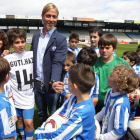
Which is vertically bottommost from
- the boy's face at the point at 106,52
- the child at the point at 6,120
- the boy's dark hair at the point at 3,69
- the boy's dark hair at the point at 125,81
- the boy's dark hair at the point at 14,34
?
the child at the point at 6,120

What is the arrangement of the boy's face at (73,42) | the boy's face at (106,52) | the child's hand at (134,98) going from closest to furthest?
the child's hand at (134,98)
the boy's face at (106,52)
the boy's face at (73,42)

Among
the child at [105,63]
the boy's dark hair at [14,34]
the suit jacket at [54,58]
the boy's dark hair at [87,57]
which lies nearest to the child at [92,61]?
the boy's dark hair at [87,57]

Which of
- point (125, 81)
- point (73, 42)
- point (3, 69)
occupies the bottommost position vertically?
point (125, 81)

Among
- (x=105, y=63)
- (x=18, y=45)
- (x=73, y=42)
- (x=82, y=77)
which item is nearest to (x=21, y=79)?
(x=18, y=45)

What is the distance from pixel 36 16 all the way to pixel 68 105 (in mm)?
33448

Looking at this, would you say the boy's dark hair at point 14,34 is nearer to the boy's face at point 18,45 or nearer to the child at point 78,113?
the boy's face at point 18,45

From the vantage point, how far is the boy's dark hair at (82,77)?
135cm

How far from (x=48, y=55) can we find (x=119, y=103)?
1264 mm

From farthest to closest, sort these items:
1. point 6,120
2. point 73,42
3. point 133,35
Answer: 1. point 133,35
2. point 73,42
3. point 6,120

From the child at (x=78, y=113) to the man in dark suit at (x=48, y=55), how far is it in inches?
30.7

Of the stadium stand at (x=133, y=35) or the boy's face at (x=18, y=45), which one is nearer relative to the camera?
the boy's face at (x=18, y=45)

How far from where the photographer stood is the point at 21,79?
2.21 meters

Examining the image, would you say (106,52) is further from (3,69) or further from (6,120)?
(6,120)

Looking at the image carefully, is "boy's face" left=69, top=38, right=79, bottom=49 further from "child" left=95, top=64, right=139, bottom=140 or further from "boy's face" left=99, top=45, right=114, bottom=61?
"child" left=95, top=64, right=139, bottom=140
